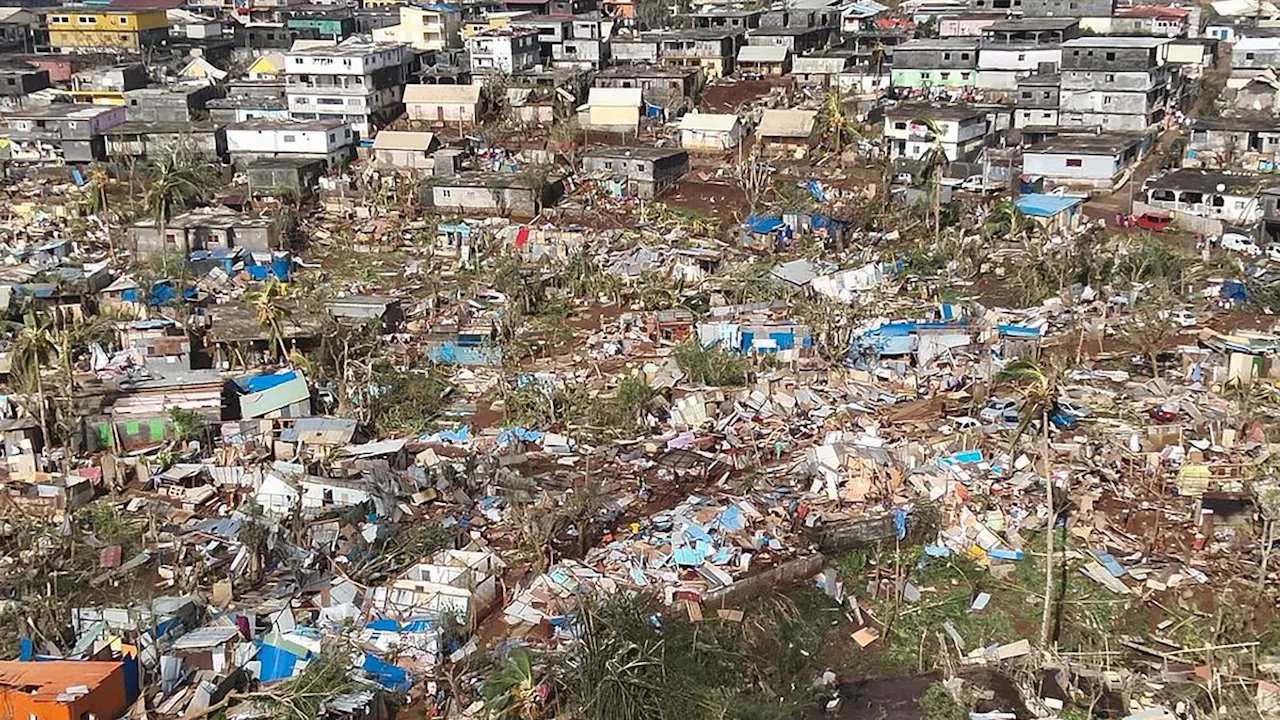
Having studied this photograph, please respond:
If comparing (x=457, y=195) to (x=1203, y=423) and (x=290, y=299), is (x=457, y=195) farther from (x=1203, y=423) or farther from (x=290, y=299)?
(x=1203, y=423)

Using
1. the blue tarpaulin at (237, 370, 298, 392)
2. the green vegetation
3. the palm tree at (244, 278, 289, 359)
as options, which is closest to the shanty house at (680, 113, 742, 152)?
the green vegetation

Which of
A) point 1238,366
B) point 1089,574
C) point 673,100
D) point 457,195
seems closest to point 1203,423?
point 1238,366

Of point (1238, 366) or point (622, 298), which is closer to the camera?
point (1238, 366)

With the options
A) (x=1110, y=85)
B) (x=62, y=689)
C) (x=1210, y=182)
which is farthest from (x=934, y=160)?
(x=62, y=689)

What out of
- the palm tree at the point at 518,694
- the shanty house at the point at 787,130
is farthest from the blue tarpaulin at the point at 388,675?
the shanty house at the point at 787,130

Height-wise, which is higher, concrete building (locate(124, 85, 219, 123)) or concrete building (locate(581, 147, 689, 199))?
concrete building (locate(124, 85, 219, 123))

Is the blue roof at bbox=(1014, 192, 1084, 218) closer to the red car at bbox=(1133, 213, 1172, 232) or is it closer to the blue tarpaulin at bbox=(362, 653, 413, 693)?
the red car at bbox=(1133, 213, 1172, 232)
